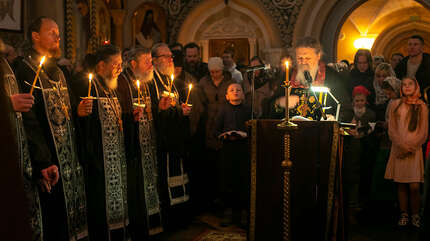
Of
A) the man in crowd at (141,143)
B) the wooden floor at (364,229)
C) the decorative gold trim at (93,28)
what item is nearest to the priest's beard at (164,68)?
the man in crowd at (141,143)

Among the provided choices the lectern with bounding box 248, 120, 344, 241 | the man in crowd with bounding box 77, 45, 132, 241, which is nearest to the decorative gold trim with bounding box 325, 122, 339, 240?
the lectern with bounding box 248, 120, 344, 241

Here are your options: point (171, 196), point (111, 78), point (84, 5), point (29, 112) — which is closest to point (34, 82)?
point (29, 112)

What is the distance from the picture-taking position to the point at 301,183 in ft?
11.2

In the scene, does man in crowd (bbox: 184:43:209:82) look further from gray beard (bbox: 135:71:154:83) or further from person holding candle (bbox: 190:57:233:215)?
gray beard (bbox: 135:71:154:83)

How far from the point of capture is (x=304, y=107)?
4.05 m

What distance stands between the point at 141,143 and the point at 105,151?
0.57m

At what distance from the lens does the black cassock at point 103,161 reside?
3.63 meters

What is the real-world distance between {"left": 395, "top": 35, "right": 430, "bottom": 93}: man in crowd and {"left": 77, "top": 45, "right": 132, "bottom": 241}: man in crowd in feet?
12.8

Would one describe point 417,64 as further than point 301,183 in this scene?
Yes

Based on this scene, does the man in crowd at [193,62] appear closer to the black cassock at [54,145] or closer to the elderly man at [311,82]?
the elderly man at [311,82]

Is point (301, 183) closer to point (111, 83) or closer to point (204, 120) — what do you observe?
point (111, 83)

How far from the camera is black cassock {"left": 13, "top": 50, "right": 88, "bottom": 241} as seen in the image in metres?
2.87

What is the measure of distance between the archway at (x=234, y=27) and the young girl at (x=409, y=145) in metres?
5.79

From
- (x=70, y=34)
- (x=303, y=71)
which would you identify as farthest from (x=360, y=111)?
(x=70, y=34)
